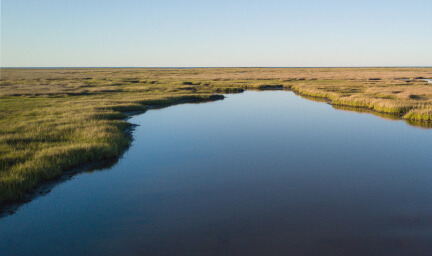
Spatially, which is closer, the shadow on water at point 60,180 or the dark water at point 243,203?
the dark water at point 243,203

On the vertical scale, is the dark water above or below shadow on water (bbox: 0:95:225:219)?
below

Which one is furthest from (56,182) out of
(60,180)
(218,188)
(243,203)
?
(243,203)

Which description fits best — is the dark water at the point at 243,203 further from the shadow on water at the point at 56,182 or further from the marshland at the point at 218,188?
the shadow on water at the point at 56,182

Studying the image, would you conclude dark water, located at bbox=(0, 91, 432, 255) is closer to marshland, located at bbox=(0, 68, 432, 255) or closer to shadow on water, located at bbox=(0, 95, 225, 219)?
marshland, located at bbox=(0, 68, 432, 255)

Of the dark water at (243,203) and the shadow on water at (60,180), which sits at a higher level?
the shadow on water at (60,180)

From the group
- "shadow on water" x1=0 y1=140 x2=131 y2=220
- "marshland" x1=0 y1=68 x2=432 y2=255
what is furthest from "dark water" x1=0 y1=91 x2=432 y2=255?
"shadow on water" x1=0 y1=140 x2=131 y2=220

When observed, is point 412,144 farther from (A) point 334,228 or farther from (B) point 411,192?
(A) point 334,228

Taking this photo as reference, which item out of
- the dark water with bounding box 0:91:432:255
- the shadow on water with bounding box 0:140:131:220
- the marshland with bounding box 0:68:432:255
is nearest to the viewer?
the dark water with bounding box 0:91:432:255

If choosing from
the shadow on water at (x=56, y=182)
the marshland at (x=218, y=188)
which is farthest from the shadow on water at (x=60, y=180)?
the marshland at (x=218, y=188)

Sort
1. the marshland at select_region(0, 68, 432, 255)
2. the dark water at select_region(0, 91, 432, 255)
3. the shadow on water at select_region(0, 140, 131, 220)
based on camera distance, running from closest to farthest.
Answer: the dark water at select_region(0, 91, 432, 255), the marshland at select_region(0, 68, 432, 255), the shadow on water at select_region(0, 140, 131, 220)

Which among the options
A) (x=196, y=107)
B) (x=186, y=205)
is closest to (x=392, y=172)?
(x=186, y=205)
